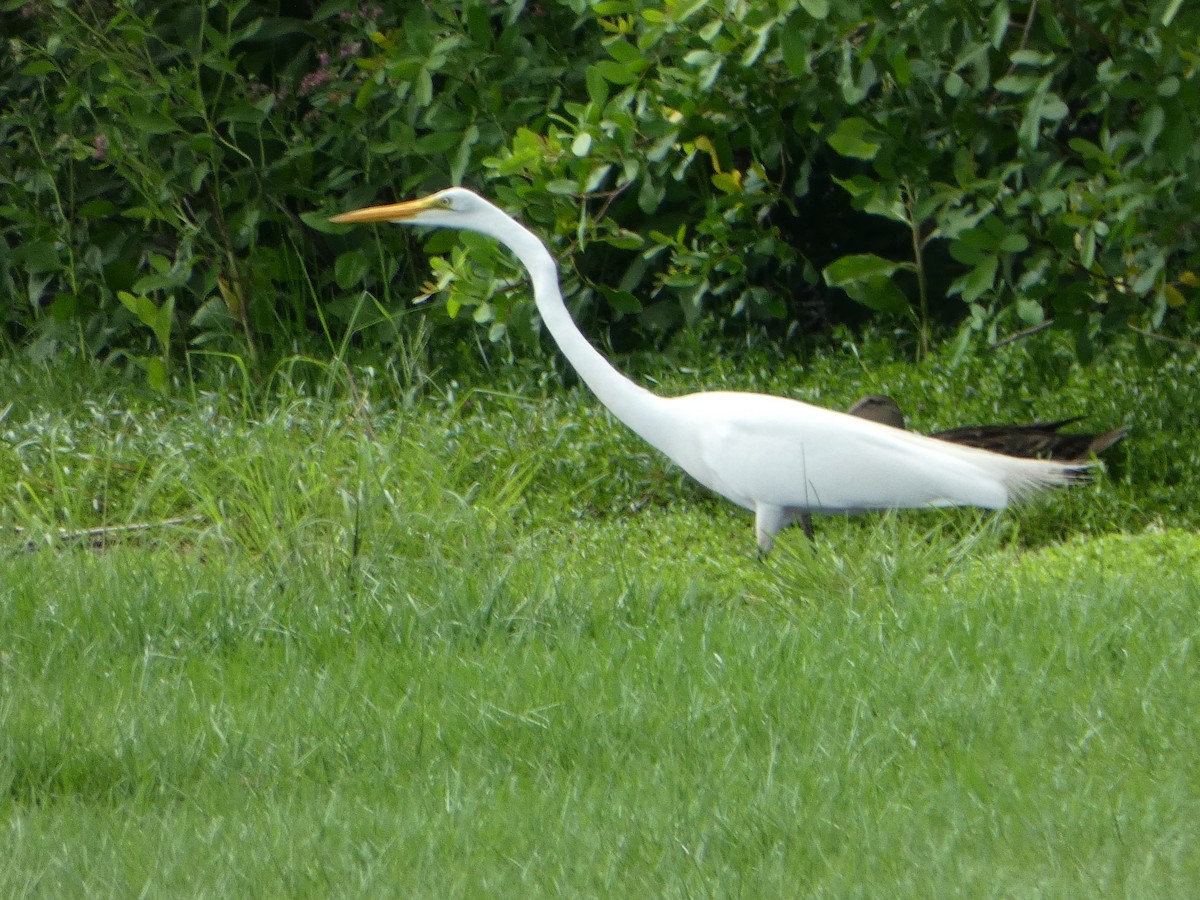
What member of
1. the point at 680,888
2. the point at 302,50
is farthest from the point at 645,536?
the point at 302,50

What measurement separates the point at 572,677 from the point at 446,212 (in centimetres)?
223

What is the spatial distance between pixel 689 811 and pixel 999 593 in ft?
4.91

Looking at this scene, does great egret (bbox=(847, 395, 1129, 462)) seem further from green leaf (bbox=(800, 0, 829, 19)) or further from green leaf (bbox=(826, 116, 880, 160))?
green leaf (bbox=(800, 0, 829, 19))

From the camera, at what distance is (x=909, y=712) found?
11.4ft

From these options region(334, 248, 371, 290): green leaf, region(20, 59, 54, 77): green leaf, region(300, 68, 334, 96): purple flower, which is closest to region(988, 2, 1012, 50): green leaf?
region(334, 248, 371, 290): green leaf

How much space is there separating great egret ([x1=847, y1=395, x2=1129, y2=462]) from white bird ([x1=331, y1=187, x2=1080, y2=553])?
0.17 metres

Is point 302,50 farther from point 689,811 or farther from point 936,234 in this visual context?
point 689,811

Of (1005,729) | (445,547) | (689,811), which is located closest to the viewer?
(689,811)

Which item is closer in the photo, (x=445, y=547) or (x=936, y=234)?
(x=445, y=547)

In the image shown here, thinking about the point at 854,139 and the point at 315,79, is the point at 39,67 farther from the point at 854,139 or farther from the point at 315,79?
the point at 854,139

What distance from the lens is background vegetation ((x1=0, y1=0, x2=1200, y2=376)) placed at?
5.60 metres

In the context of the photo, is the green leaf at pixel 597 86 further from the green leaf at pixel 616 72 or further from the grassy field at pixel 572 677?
the grassy field at pixel 572 677

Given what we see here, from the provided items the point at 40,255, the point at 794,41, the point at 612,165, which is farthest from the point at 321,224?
the point at 794,41

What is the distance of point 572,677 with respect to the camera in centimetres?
379
